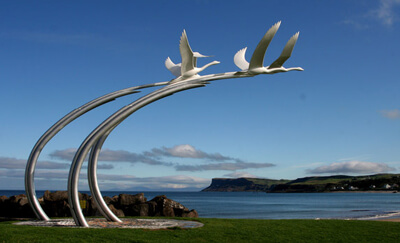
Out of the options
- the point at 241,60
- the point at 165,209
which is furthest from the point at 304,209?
the point at 241,60

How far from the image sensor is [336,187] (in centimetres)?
17125

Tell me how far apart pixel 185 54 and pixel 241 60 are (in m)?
2.63

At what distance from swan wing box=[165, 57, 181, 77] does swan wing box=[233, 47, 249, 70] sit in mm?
2433

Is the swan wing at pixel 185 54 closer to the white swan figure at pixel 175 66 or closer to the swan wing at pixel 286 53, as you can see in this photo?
the white swan figure at pixel 175 66

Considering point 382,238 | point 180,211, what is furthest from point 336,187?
point 382,238

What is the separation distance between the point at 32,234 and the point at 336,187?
566 feet

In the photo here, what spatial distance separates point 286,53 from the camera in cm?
1493

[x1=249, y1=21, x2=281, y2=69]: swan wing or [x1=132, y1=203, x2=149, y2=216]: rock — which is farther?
[x1=132, y1=203, x2=149, y2=216]: rock

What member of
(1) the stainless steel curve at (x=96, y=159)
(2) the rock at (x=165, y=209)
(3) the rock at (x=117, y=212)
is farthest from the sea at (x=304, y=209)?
(1) the stainless steel curve at (x=96, y=159)

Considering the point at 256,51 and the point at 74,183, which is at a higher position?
the point at 256,51

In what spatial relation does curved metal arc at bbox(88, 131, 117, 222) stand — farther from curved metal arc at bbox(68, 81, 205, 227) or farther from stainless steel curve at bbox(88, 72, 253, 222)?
curved metal arc at bbox(68, 81, 205, 227)

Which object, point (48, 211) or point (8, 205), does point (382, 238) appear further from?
point (8, 205)

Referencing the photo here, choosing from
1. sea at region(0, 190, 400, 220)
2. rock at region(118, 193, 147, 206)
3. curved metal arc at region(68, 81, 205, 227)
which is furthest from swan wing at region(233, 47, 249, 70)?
sea at region(0, 190, 400, 220)

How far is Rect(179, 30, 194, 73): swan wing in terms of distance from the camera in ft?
48.9
